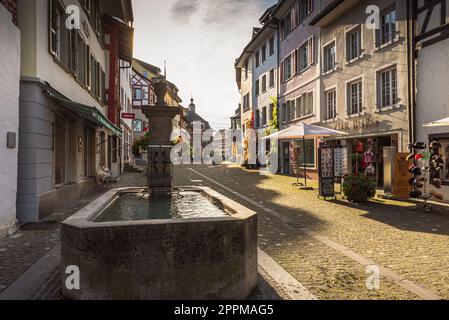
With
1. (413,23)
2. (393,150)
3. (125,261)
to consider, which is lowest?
(125,261)

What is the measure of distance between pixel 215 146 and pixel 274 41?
2050 inches

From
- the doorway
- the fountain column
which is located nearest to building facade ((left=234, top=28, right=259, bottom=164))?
the doorway

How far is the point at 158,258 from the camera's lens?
3170mm

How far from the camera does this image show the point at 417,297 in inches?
137

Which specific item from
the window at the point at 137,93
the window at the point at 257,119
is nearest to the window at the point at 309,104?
the window at the point at 257,119

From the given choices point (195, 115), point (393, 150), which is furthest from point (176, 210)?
point (195, 115)

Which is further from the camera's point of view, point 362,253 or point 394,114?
point 394,114

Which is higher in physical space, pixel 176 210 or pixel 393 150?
pixel 393 150

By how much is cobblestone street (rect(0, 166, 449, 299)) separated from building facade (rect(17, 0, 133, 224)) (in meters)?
1.00

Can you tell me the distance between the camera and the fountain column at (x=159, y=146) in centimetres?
680

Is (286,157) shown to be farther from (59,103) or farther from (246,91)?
(59,103)

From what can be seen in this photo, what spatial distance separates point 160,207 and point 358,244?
343cm
